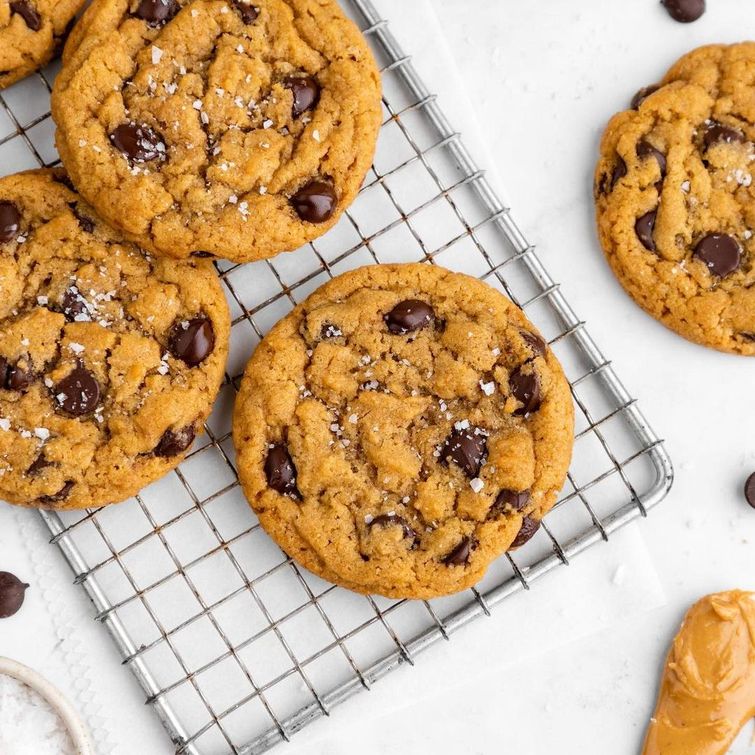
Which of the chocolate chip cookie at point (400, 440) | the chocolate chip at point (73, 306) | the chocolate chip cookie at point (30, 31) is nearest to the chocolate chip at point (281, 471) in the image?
the chocolate chip cookie at point (400, 440)

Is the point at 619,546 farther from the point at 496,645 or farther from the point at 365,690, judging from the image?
the point at 365,690

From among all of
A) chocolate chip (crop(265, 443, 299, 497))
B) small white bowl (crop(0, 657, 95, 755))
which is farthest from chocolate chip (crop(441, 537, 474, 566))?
small white bowl (crop(0, 657, 95, 755))

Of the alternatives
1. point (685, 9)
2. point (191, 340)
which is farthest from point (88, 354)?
point (685, 9)

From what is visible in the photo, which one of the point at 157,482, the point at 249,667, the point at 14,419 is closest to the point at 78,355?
the point at 14,419

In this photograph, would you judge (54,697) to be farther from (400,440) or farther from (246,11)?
(246,11)

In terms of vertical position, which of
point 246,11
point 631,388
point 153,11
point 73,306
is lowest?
point 631,388

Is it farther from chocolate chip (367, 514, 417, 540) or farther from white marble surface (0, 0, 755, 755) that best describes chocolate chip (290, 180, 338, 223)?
chocolate chip (367, 514, 417, 540)
